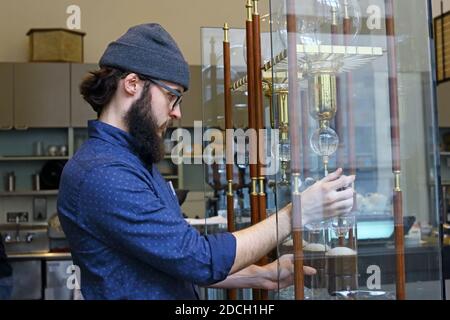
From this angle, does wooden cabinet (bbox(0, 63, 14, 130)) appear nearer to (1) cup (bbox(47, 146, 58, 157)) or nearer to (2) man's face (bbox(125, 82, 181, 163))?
(1) cup (bbox(47, 146, 58, 157))

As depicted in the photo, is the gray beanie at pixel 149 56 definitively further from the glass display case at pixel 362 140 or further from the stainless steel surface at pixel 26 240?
the stainless steel surface at pixel 26 240

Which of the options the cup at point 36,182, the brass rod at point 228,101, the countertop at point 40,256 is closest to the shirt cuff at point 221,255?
the brass rod at point 228,101

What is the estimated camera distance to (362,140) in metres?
1.10

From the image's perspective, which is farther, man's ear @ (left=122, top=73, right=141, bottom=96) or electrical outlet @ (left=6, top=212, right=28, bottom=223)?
electrical outlet @ (left=6, top=212, right=28, bottom=223)

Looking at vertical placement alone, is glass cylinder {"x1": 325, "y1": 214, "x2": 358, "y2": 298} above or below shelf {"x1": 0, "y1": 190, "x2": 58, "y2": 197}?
below

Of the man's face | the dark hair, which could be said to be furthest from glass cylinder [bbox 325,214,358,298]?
the dark hair

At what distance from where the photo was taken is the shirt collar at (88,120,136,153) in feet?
3.81

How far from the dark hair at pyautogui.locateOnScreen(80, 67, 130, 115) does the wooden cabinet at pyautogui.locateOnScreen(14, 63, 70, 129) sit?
12.6 feet

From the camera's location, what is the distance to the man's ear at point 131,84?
3.83 ft

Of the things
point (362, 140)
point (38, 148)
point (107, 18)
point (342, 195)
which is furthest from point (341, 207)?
point (107, 18)

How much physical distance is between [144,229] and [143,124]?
0.73 ft

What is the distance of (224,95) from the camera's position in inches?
77.3

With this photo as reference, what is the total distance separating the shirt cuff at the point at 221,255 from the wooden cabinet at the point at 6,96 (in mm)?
4157

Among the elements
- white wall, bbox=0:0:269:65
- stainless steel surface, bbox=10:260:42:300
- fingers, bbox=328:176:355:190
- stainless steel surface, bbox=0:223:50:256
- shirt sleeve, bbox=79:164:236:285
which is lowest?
stainless steel surface, bbox=10:260:42:300
